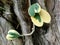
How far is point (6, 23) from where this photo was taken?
0.70 metres

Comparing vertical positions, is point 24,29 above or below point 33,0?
below

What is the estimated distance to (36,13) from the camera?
58 cm

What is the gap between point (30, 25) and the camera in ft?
2.19

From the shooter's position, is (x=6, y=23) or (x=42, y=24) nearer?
(x=42, y=24)

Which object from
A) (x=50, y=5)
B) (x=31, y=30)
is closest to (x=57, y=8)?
(x=50, y=5)

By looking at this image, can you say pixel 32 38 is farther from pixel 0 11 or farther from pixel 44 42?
pixel 0 11

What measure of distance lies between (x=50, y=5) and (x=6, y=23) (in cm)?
20

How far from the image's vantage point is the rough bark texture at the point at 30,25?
2.04 feet

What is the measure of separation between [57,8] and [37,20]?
0.10 m

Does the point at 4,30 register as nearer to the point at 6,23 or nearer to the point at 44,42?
the point at 6,23

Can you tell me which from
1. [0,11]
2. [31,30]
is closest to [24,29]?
[31,30]

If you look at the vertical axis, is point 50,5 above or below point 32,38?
above

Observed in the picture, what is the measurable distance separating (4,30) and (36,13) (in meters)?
0.19

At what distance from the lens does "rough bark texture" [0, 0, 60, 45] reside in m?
0.62
